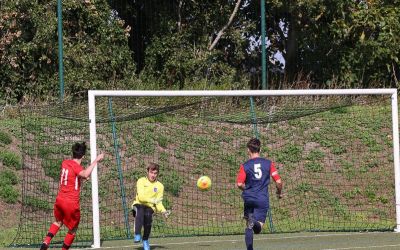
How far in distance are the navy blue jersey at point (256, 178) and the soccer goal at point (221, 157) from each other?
3998 millimetres

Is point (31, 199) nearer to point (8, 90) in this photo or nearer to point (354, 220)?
point (8, 90)

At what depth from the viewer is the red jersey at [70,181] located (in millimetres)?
13547

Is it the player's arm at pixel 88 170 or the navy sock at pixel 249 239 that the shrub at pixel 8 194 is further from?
the navy sock at pixel 249 239

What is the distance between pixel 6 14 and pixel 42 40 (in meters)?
1.02

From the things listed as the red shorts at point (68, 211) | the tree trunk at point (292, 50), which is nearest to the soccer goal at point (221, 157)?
the tree trunk at point (292, 50)

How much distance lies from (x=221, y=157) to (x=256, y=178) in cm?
849

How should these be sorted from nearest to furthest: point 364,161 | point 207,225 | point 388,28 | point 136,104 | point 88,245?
point 88,245
point 207,225
point 136,104
point 364,161
point 388,28

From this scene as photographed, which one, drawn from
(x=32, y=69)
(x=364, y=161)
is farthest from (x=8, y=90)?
(x=364, y=161)

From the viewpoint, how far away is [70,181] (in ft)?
44.4

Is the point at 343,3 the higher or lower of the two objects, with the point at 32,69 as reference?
higher

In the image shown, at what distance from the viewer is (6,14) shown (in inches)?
931

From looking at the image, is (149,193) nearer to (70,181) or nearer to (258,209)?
(70,181)

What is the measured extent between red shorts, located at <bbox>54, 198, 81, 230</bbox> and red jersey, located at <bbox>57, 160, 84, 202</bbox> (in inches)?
2.6

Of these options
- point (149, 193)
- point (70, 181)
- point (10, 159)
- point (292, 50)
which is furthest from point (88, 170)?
point (292, 50)
